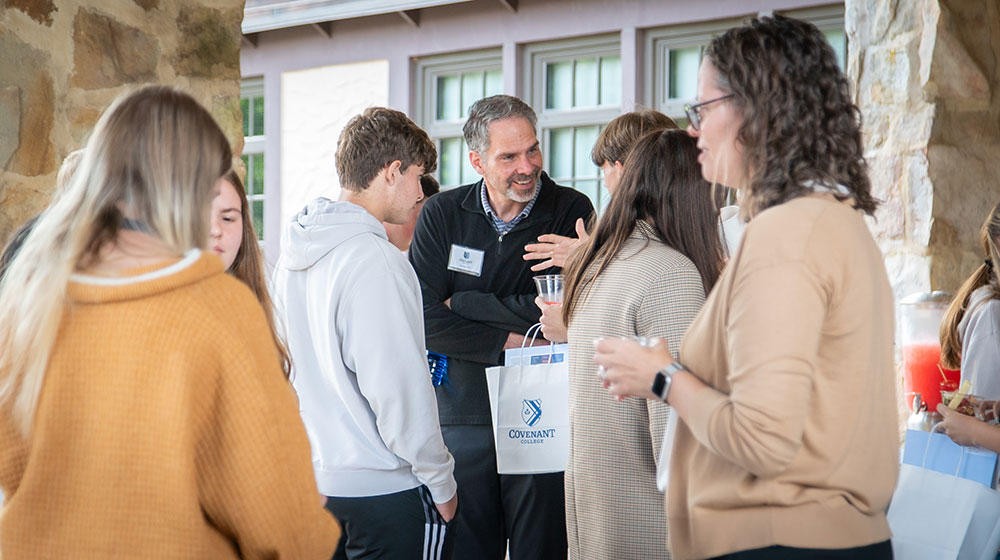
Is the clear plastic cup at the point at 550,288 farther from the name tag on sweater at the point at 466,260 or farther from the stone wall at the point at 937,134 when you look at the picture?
the stone wall at the point at 937,134

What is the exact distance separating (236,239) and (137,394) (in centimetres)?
88

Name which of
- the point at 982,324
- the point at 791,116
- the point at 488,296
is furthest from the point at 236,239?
the point at 982,324

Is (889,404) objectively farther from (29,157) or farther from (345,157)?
(29,157)

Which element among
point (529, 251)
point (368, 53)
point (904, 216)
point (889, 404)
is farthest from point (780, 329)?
point (368, 53)

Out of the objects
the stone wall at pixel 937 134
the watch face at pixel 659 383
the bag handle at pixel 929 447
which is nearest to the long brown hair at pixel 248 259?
the watch face at pixel 659 383

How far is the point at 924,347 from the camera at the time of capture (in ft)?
11.5

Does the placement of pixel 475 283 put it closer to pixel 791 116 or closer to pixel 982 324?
pixel 982 324

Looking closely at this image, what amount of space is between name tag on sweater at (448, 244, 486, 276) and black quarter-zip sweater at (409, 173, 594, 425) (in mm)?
13

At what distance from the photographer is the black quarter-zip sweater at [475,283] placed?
2.86m

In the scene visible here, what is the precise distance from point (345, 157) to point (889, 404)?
1563mm

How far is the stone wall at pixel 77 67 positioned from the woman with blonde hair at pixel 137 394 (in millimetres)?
1291

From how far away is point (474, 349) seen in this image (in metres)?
2.85

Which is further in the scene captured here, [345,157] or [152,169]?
[345,157]

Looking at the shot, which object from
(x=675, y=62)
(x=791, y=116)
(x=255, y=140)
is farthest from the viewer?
(x=255, y=140)
